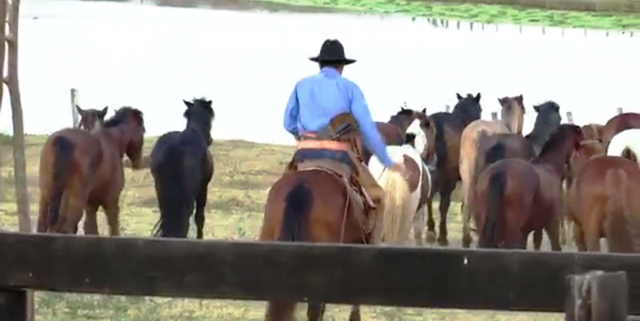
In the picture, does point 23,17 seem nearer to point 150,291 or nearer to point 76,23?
point 76,23

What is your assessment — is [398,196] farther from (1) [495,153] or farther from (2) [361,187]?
(2) [361,187]

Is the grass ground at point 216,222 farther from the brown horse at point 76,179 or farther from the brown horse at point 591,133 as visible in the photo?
the brown horse at point 591,133

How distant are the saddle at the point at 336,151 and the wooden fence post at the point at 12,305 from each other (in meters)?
2.72

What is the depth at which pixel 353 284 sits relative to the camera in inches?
77.2

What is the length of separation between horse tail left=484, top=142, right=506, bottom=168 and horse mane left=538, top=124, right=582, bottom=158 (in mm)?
1159

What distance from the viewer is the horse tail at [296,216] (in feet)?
14.1

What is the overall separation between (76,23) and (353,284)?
44.4ft

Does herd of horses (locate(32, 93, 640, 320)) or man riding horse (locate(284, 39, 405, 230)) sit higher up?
man riding horse (locate(284, 39, 405, 230))

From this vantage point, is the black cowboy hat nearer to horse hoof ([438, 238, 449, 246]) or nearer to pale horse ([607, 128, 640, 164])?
pale horse ([607, 128, 640, 164])

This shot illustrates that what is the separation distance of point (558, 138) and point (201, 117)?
332 cm

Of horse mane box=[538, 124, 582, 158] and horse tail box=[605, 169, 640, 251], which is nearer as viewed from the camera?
horse tail box=[605, 169, 640, 251]

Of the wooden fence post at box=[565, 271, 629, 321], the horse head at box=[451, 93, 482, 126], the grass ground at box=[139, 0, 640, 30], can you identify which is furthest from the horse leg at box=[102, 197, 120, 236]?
the grass ground at box=[139, 0, 640, 30]

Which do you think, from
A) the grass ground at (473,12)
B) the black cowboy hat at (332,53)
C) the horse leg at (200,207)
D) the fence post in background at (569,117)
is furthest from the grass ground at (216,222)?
the grass ground at (473,12)

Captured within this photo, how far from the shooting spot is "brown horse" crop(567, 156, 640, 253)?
609 cm
